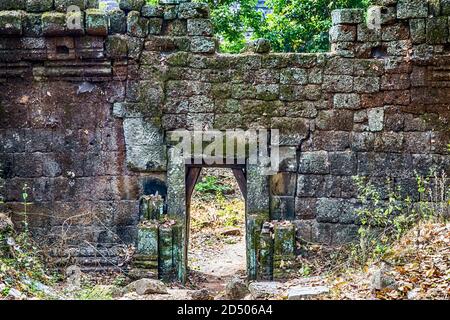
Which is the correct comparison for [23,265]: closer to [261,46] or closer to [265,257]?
[265,257]

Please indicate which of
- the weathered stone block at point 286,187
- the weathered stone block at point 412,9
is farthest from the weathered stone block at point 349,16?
the weathered stone block at point 286,187

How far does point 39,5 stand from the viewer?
10570mm

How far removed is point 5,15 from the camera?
412 inches

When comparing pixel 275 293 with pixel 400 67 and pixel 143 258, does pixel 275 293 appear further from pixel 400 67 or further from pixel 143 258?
pixel 400 67

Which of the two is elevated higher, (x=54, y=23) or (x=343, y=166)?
(x=54, y=23)

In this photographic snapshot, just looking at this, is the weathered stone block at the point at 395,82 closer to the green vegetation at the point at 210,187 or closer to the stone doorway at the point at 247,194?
the stone doorway at the point at 247,194

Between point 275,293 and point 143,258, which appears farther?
point 143,258

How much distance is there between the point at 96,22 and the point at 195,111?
1.78 m

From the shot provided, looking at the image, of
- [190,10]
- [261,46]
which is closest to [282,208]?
[261,46]

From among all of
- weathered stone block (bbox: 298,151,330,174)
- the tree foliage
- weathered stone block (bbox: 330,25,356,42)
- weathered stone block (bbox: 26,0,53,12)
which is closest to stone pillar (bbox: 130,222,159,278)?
weathered stone block (bbox: 298,151,330,174)

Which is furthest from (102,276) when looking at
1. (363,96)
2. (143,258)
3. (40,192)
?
(363,96)

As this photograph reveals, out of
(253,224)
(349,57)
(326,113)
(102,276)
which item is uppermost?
(349,57)

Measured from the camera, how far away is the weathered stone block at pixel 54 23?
10406 millimetres

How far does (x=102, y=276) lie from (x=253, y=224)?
2.16m
